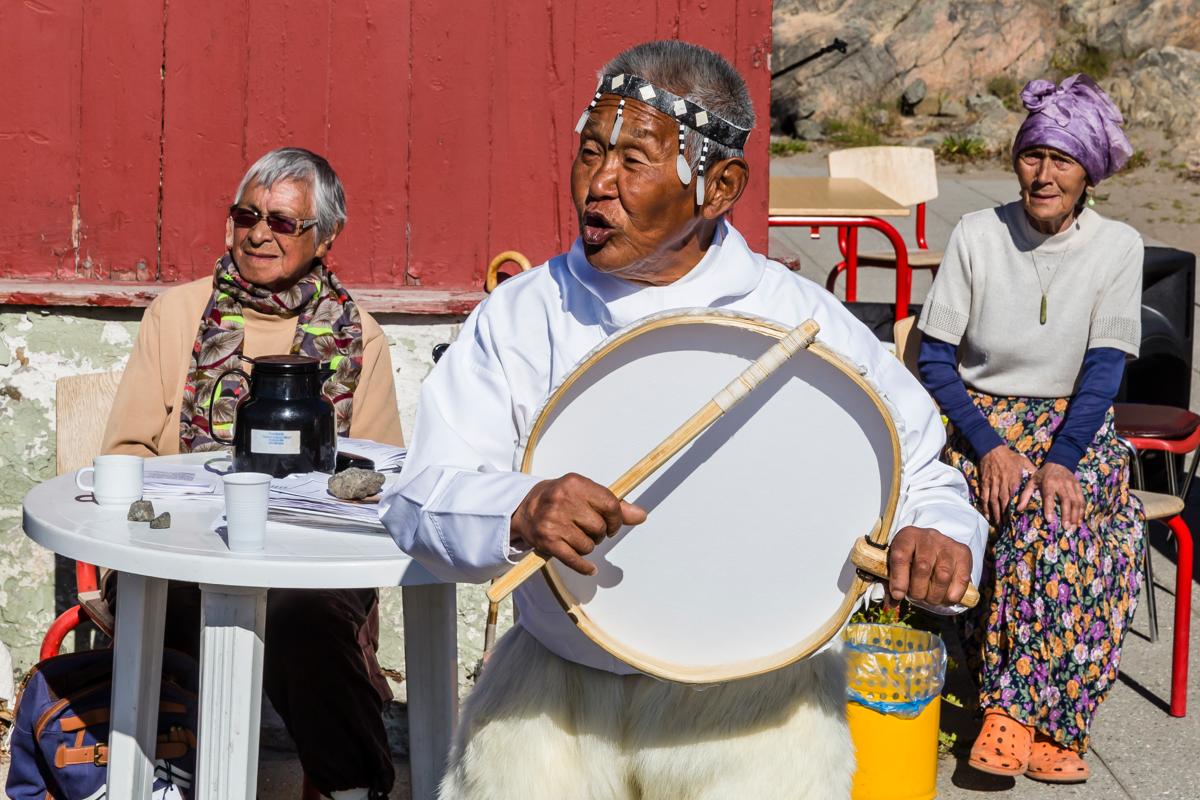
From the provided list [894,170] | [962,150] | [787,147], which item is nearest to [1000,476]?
[894,170]

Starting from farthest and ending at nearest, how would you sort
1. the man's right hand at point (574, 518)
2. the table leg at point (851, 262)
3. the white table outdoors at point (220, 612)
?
the table leg at point (851, 262) < the white table outdoors at point (220, 612) < the man's right hand at point (574, 518)

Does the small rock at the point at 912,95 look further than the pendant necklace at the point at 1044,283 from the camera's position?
Yes

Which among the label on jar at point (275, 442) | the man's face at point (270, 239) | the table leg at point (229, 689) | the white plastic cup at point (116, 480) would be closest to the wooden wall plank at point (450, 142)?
the man's face at point (270, 239)

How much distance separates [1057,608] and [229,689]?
2203mm

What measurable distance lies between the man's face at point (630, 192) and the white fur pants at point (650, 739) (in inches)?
23.0

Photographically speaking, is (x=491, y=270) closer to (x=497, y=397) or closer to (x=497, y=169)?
(x=497, y=169)

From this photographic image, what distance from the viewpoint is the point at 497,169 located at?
4.39m

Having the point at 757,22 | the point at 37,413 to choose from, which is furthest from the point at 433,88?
the point at 37,413

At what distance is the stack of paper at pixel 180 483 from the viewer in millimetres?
2904

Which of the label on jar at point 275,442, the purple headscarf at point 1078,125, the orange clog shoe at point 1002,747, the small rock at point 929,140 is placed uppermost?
the small rock at point 929,140

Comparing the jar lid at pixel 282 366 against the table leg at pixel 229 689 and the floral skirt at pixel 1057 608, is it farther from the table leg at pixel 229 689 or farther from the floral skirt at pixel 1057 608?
the floral skirt at pixel 1057 608

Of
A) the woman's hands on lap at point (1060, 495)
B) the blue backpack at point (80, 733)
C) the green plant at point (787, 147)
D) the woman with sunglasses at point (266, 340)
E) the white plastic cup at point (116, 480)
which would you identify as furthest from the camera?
the green plant at point (787, 147)

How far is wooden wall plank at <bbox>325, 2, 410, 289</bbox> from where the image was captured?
14.1 feet

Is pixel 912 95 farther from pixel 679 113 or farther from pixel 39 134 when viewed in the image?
pixel 679 113
